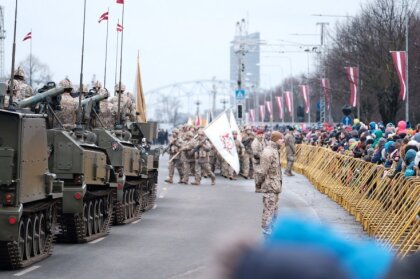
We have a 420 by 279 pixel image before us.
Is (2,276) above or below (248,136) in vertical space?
below

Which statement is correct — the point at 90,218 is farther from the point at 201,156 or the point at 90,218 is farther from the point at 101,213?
the point at 201,156

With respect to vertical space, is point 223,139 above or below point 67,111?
above

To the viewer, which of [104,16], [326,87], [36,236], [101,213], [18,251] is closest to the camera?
[18,251]

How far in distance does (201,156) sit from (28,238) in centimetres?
2437

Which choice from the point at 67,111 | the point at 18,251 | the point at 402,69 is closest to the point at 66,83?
the point at 67,111

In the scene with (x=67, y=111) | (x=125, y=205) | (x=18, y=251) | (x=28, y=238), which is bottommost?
(x=18, y=251)

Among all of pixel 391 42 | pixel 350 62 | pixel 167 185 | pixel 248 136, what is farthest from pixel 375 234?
pixel 350 62

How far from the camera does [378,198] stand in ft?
62.6

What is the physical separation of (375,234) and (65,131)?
201 inches

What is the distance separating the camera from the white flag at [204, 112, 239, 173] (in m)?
36.1

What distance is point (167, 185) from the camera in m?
37.9

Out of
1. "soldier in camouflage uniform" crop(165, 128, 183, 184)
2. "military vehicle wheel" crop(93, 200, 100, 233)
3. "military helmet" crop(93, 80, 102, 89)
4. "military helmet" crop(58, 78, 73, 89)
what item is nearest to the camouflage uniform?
"military vehicle wheel" crop(93, 200, 100, 233)

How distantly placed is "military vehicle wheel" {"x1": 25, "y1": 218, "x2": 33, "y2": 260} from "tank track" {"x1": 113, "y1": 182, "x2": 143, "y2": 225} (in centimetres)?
590

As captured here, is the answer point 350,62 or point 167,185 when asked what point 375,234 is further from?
point 350,62
